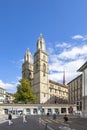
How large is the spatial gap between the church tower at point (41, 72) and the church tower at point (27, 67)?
13925 millimetres

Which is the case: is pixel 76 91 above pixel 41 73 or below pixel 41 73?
below

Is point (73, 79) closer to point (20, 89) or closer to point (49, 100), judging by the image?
point (49, 100)

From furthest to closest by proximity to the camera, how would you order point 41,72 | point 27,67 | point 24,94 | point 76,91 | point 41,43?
point 27,67 < point 41,43 < point 41,72 < point 76,91 < point 24,94

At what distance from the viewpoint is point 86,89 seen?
227 ft

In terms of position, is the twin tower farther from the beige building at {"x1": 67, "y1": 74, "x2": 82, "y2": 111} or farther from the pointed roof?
the beige building at {"x1": 67, "y1": 74, "x2": 82, "y2": 111}

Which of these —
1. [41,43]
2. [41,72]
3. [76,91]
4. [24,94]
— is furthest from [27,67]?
[24,94]

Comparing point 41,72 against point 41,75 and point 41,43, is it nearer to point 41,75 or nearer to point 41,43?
point 41,75

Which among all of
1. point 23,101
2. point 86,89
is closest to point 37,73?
point 23,101

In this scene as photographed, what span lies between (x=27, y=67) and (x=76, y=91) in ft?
115

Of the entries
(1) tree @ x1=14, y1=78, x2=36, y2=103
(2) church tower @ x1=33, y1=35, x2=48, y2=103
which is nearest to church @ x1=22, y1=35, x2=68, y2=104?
(2) church tower @ x1=33, y1=35, x2=48, y2=103

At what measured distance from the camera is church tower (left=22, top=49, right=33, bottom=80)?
522 feet

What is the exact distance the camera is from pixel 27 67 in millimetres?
160250

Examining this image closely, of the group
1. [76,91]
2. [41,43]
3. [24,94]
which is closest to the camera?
[24,94]

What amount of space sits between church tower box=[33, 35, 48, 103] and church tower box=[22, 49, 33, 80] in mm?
13925
